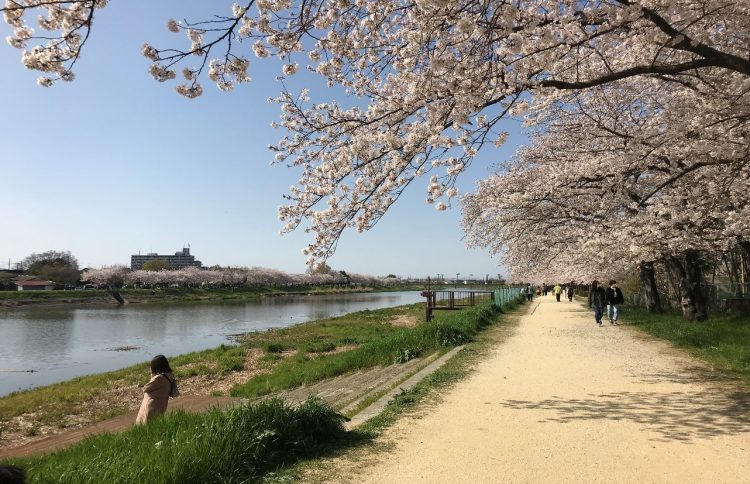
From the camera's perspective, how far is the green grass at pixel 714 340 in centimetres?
873

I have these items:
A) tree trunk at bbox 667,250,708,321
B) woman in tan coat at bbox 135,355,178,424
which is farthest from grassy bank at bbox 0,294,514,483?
tree trunk at bbox 667,250,708,321

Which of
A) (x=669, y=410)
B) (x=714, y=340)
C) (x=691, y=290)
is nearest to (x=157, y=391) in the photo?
(x=669, y=410)

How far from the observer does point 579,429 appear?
5242 millimetres

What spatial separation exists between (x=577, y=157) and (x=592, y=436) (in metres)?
10.5

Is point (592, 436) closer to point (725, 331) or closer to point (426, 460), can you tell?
point (426, 460)

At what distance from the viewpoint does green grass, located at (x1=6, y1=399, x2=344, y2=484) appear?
11.4 feet

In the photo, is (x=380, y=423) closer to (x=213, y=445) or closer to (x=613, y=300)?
(x=213, y=445)

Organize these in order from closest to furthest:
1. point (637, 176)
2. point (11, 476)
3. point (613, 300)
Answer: point (11, 476) → point (637, 176) → point (613, 300)

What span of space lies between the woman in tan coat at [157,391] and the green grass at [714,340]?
27.7ft

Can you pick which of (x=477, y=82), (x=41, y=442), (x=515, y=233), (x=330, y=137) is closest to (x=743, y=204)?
(x=515, y=233)

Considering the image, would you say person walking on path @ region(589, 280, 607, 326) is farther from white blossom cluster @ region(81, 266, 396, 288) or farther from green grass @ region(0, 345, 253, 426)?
white blossom cluster @ region(81, 266, 396, 288)

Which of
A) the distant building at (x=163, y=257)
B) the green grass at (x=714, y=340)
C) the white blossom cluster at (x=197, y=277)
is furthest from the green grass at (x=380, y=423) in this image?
the distant building at (x=163, y=257)

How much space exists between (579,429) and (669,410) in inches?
63.6

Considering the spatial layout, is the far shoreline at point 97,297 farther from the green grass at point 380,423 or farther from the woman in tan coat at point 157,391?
the green grass at point 380,423
